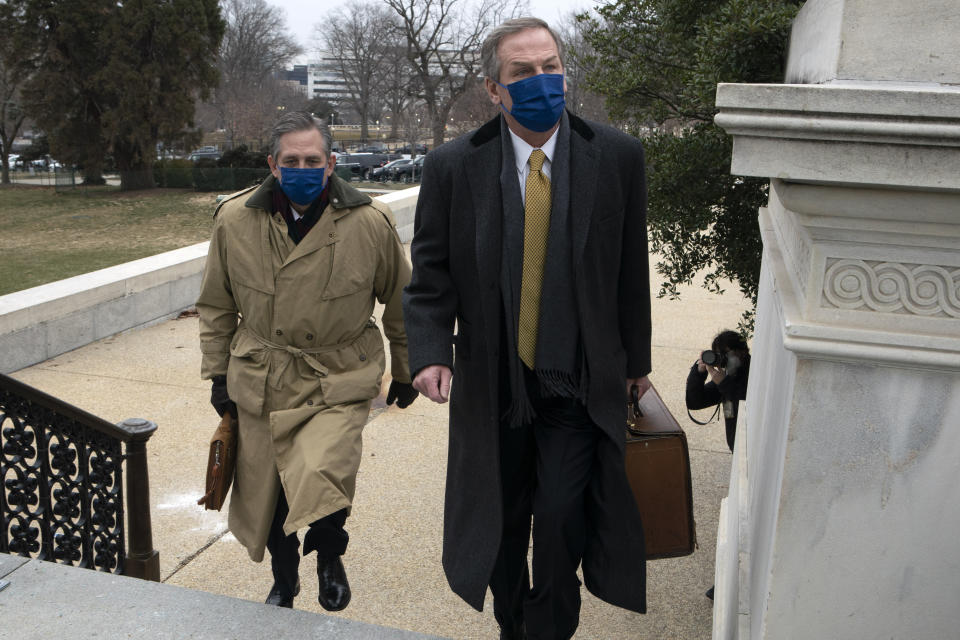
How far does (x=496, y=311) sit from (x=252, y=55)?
226 feet

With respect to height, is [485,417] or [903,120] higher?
[903,120]

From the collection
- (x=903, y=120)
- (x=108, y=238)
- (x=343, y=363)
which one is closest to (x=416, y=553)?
(x=343, y=363)

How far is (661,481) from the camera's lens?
117 inches

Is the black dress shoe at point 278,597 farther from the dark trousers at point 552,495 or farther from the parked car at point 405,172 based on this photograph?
the parked car at point 405,172

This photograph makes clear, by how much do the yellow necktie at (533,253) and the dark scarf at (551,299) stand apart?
0.07ft

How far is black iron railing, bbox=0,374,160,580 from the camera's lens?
3461 mm

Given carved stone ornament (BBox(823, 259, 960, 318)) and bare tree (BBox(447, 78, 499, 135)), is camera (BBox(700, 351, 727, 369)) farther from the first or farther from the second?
bare tree (BBox(447, 78, 499, 135))

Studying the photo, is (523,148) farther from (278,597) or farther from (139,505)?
(139,505)

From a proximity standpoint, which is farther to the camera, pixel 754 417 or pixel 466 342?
pixel 754 417

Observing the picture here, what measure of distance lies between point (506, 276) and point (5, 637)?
6.26 feet

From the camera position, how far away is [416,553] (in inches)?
170

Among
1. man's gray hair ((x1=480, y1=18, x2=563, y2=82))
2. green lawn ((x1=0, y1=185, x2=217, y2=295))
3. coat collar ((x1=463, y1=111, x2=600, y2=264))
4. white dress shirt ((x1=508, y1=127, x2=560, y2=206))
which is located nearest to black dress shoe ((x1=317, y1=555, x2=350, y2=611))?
coat collar ((x1=463, y1=111, x2=600, y2=264))

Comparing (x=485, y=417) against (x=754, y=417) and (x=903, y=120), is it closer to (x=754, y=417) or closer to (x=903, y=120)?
(x=754, y=417)

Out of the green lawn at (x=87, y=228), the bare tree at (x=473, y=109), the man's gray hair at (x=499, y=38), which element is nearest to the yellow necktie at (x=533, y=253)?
the man's gray hair at (x=499, y=38)
